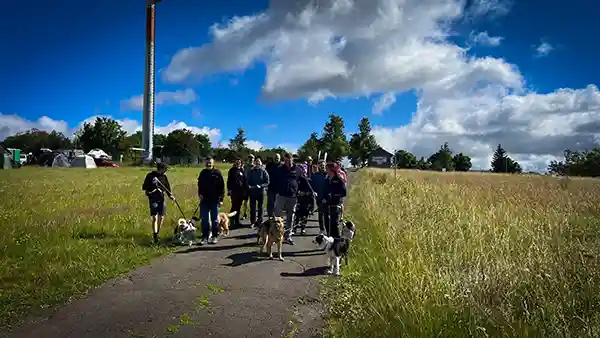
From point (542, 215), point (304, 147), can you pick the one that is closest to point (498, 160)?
point (304, 147)

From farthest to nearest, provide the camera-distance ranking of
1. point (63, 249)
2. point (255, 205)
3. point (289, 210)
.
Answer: point (255, 205)
point (289, 210)
point (63, 249)

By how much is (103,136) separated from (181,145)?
19.2 metres

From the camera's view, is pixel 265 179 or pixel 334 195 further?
pixel 265 179

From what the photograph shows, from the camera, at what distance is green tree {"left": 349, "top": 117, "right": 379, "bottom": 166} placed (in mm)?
105438

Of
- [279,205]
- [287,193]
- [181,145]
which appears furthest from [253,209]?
[181,145]

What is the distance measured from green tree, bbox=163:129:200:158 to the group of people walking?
88.1 metres

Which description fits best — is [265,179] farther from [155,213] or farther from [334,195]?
[155,213]

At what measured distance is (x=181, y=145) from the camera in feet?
327

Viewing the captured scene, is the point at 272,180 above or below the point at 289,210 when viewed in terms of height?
above

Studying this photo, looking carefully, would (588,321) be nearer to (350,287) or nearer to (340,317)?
(340,317)

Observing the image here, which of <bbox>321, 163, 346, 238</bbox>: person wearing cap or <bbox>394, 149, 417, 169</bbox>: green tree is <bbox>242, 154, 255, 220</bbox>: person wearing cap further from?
<bbox>394, 149, 417, 169</bbox>: green tree

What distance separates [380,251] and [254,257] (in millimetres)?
2768

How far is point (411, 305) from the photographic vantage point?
5.13 meters

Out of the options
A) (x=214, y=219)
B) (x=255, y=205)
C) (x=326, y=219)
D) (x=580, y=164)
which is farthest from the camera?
(x=580, y=164)
